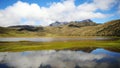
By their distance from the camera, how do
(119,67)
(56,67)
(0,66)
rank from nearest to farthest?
1. (119,67)
2. (56,67)
3. (0,66)

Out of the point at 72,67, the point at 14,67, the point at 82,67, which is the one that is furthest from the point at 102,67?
the point at 14,67

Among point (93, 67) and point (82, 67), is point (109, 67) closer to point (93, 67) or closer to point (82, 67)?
point (93, 67)

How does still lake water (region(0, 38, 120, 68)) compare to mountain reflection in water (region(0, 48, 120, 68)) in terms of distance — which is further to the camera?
still lake water (region(0, 38, 120, 68))

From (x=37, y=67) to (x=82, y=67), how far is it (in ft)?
30.7

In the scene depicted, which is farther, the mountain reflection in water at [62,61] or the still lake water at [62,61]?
the still lake water at [62,61]

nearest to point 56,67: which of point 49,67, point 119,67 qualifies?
point 49,67

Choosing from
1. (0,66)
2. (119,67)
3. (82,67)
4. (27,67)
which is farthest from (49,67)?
(119,67)

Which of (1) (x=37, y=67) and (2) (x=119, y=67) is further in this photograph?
(1) (x=37, y=67)

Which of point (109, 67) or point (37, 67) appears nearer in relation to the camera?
point (109, 67)

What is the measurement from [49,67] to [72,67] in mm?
4804

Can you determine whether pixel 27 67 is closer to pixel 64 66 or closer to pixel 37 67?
pixel 37 67

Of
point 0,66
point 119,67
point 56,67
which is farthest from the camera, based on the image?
point 0,66

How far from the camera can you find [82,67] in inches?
1241

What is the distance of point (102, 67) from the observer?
101 ft
